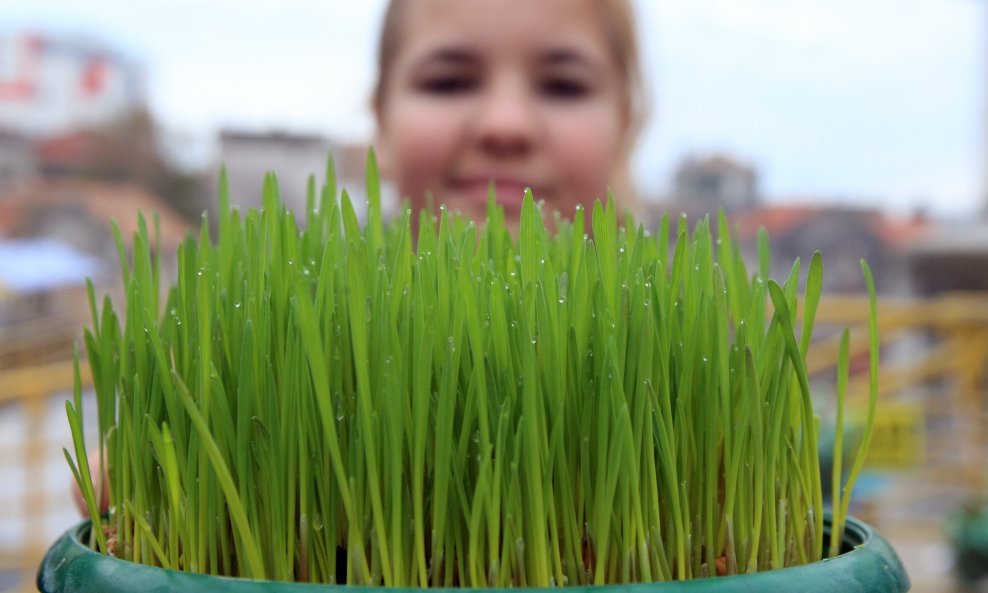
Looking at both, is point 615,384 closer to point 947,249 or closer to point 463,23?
point 463,23

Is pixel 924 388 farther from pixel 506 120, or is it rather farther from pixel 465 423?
pixel 465 423

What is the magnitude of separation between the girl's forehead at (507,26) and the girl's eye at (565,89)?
0.11 ft

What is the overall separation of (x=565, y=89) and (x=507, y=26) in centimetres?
10

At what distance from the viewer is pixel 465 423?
0.85ft

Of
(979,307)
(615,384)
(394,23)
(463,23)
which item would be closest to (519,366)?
(615,384)

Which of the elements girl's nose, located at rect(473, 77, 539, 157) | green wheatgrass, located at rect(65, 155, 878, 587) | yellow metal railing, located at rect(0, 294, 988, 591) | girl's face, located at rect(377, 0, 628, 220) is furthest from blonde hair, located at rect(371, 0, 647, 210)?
yellow metal railing, located at rect(0, 294, 988, 591)

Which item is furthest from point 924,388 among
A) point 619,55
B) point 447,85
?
point 447,85

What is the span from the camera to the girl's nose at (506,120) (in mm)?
787

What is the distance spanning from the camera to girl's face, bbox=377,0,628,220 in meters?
0.82

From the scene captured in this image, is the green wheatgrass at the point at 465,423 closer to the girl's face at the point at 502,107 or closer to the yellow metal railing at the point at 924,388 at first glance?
the girl's face at the point at 502,107

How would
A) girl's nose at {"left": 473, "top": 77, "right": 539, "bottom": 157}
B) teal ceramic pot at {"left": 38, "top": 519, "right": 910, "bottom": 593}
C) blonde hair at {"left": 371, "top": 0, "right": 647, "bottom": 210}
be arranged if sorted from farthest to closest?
blonde hair at {"left": 371, "top": 0, "right": 647, "bottom": 210} → girl's nose at {"left": 473, "top": 77, "right": 539, "bottom": 157} → teal ceramic pot at {"left": 38, "top": 519, "right": 910, "bottom": 593}

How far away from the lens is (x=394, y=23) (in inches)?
38.1

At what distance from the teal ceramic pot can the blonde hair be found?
69cm

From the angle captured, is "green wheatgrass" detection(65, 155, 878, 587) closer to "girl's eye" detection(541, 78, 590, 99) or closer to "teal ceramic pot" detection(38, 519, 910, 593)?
"teal ceramic pot" detection(38, 519, 910, 593)
